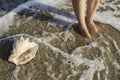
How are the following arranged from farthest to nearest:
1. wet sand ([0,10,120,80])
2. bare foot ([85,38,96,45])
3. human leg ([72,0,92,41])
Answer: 1. bare foot ([85,38,96,45])
2. human leg ([72,0,92,41])
3. wet sand ([0,10,120,80])

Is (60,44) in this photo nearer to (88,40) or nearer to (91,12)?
(88,40)

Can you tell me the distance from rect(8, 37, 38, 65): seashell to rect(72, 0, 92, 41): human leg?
73 cm

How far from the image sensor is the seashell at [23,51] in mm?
4262

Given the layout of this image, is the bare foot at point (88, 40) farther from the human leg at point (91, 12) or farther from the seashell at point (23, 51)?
the seashell at point (23, 51)

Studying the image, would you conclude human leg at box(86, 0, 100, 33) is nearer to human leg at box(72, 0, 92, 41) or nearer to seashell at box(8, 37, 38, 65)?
human leg at box(72, 0, 92, 41)

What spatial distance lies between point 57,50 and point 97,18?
1052 mm

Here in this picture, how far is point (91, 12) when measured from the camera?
4.77 m

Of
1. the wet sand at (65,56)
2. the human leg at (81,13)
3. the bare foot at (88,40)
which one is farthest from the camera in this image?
the bare foot at (88,40)

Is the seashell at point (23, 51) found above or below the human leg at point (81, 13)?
below

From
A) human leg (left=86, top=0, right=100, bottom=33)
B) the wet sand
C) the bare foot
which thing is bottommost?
the wet sand

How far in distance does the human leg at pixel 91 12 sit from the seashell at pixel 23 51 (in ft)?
3.06

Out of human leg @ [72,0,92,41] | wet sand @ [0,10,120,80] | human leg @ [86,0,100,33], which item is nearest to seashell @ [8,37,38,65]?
wet sand @ [0,10,120,80]

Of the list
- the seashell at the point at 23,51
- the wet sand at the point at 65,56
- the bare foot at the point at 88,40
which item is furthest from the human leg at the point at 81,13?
the seashell at the point at 23,51

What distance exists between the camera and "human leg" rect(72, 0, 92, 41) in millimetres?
4348
